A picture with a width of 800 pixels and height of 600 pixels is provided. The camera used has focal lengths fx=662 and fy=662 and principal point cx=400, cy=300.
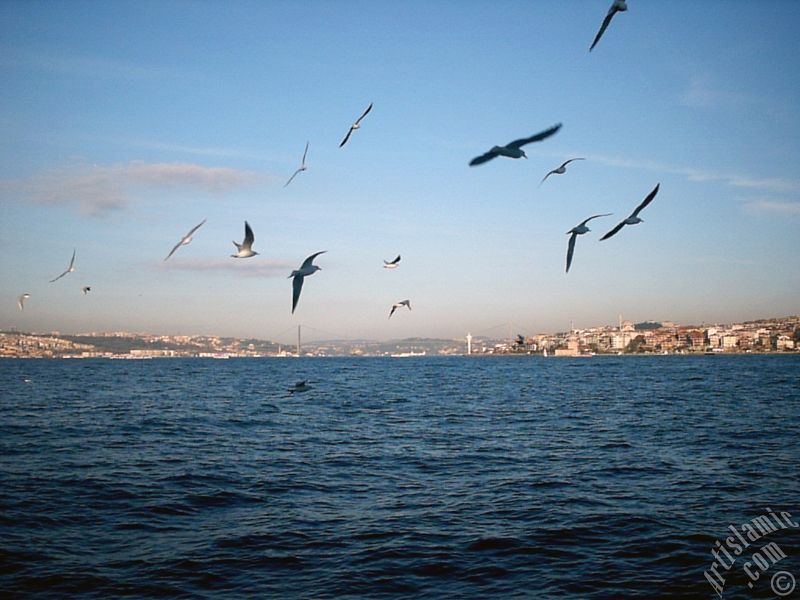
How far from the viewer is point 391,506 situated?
13.0 m

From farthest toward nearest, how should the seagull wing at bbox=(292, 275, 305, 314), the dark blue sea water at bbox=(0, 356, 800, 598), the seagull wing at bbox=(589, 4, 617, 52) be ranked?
the seagull wing at bbox=(292, 275, 305, 314)
the dark blue sea water at bbox=(0, 356, 800, 598)
the seagull wing at bbox=(589, 4, 617, 52)

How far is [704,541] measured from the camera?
34.6ft

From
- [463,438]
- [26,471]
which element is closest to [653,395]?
[463,438]

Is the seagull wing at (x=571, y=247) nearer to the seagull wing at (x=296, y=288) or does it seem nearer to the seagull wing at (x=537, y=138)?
the seagull wing at (x=537, y=138)

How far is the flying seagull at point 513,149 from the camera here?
32.2 feet

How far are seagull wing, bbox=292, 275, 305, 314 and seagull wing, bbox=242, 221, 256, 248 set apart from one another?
Answer: 1.47 metres

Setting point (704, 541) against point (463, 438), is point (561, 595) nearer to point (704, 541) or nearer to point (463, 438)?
point (704, 541)

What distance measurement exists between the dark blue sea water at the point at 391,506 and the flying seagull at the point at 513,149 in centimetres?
596

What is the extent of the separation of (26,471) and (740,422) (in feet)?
79.1

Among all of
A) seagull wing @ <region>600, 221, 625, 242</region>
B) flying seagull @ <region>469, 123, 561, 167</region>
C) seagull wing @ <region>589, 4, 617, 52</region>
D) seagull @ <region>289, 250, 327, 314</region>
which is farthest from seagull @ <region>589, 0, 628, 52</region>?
seagull @ <region>289, 250, 327, 314</region>

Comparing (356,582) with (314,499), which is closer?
(356,582)

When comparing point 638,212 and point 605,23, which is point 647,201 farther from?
point 605,23

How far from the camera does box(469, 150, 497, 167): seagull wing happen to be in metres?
9.70

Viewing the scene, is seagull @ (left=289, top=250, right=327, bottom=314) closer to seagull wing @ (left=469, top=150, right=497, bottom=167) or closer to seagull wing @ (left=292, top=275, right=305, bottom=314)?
seagull wing @ (left=292, top=275, right=305, bottom=314)
